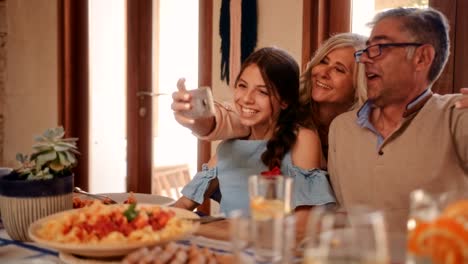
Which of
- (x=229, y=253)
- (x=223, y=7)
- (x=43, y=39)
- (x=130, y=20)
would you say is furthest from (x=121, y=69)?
(x=229, y=253)

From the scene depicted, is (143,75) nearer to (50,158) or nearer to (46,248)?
(50,158)

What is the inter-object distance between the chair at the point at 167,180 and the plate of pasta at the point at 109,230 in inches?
107

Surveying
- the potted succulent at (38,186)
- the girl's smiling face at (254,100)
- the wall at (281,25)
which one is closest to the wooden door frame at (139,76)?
the wall at (281,25)

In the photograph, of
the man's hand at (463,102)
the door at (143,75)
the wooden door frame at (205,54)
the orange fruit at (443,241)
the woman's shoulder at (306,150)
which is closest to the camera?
the orange fruit at (443,241)

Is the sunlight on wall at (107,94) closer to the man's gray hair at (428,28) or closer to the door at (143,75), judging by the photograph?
the door at (143,75)

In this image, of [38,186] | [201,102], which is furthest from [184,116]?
[38,186]

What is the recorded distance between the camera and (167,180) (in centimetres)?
405

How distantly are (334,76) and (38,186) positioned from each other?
3.41 ft

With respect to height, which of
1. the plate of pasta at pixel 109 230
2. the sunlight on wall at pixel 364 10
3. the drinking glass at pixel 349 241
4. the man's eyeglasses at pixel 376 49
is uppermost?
the sunlight on wall at pixel 364 10

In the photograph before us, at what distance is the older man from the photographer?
1.67 meters

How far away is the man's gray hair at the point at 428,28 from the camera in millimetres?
1763

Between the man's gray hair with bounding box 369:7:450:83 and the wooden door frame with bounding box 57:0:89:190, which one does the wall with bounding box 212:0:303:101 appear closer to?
the man's gray hair with bounding box 369:7:450:83

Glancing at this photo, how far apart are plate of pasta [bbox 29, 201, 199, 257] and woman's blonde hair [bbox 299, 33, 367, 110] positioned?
2.72ft

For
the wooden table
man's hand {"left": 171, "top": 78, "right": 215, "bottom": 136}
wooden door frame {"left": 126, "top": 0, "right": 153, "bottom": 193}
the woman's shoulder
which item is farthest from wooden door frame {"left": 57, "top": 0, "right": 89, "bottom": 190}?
the wooden table
